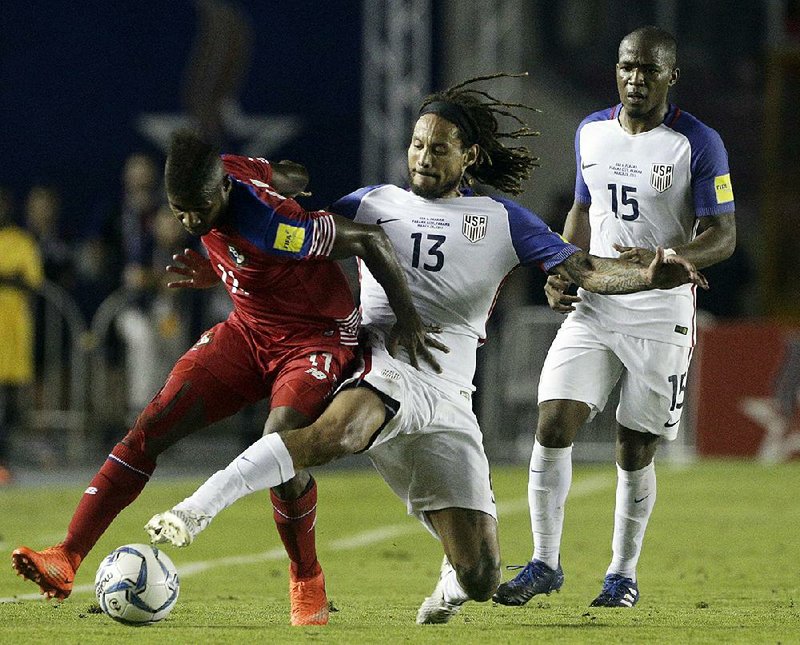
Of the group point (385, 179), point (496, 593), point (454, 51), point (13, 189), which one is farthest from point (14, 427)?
point (496, 593)

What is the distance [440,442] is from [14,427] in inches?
417

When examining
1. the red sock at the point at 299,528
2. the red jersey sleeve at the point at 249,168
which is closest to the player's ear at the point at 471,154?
the red jersey sleeve at the point at 249,168

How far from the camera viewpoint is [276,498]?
20.8 feet

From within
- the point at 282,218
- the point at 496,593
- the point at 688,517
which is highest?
the point at 282,218

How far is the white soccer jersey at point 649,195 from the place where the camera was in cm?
711

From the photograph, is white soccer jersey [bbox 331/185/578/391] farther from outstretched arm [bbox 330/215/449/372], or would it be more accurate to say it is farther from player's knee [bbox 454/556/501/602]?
player's knee [bbox 454/556/501/602]

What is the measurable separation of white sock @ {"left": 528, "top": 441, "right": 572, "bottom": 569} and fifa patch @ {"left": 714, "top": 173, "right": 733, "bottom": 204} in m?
1.25

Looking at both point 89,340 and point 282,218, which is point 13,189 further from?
point 282,218

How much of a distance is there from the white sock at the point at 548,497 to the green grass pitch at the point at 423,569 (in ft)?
0.80

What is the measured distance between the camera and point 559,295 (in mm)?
6914

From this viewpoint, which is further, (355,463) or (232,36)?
(232,36)

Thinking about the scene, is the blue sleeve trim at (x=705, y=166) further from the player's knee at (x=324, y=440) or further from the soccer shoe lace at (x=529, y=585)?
the player's knee at (x=324, y=440)

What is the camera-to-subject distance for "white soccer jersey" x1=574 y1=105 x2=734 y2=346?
23.3 ft

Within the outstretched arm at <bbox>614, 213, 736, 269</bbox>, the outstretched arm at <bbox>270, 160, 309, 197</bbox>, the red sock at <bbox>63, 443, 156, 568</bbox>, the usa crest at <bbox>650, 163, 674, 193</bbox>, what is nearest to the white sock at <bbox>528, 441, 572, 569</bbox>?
the outstretched arm at <bbox>614, 213, 736, 269</bbox>
